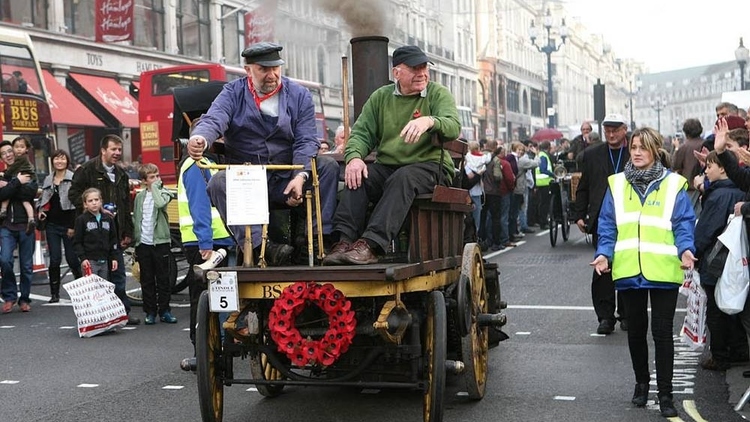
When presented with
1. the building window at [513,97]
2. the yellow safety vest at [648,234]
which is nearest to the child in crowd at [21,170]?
the yellow safety vest at [648,234]

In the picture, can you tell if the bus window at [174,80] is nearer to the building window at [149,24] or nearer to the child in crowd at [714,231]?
the building window at [149,24]

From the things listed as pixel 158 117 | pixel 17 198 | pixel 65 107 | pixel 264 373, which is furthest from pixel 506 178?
pixel 65 107

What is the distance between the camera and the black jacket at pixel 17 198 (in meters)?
11.9

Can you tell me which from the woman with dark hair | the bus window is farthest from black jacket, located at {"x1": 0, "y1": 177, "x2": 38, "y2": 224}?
the bus window

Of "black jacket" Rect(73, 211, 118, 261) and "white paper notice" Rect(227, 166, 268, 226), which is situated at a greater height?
"white paper notice" Rect(227, 166, 268, 226)

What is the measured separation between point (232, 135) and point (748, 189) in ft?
11.3

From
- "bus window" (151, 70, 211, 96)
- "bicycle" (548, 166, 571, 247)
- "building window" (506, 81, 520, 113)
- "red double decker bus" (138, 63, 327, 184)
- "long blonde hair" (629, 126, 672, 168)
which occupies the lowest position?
"bicycle" (548, 166, 571, 247)

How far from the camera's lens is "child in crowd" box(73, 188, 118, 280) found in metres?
10.9

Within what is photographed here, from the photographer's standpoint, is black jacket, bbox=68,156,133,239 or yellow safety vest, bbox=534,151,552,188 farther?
yellow safety vest, bbox=534,151,552,188

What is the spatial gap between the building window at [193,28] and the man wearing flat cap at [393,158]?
105 ft

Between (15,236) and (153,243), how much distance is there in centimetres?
204

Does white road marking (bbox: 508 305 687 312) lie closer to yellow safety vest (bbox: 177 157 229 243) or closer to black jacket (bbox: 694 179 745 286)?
black jacket (bbox: 694 179 745 286)

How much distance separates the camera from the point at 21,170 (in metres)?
12.1

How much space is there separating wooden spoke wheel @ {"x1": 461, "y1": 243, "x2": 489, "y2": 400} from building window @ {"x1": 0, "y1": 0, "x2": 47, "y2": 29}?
79.7 feet
